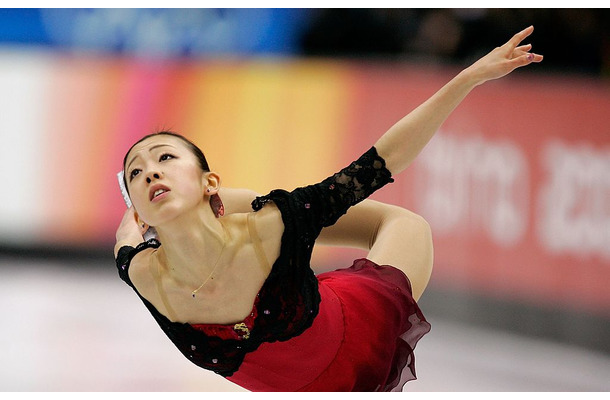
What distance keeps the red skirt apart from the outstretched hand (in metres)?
0.79

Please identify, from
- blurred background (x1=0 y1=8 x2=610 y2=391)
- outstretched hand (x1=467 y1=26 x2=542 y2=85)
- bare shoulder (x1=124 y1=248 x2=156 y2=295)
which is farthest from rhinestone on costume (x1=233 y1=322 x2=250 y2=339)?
blurred background (x1=0 y1=8 x2=610 y2=391)

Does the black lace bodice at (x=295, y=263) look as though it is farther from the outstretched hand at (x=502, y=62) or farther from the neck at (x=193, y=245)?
the outstretched hand at (x=502, y=62)

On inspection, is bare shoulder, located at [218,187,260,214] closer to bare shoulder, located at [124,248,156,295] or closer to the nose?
bare shoulder, located at [124,248,156,295]

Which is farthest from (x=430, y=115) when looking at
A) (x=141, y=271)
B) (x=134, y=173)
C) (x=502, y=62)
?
(x=141, y=271)

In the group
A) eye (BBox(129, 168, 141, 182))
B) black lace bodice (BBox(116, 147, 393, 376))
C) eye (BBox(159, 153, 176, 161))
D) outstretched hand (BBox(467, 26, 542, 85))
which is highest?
outstretched hand (BBox(467, 26, 542, 85))

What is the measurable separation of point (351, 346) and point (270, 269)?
48 centimetres

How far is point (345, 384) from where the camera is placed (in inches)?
120

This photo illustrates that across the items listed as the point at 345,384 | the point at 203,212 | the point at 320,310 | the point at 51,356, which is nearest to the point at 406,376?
the point at 345,384

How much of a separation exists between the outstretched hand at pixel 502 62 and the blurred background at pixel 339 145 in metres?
2.45

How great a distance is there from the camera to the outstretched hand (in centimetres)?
282

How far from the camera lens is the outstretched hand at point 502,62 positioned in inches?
111

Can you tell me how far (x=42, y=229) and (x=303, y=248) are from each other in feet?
13.9

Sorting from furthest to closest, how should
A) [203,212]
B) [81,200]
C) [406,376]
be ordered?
[81,200] → [406,376] → [203,212]

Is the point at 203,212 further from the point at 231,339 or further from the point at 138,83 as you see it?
the point at 138,83
